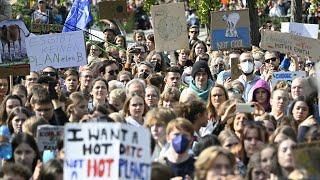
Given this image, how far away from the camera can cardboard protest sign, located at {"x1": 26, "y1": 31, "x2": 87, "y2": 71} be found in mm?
17328

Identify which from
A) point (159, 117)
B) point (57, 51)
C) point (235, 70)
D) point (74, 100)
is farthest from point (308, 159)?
point (57, 51)

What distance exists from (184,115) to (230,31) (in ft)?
23.4

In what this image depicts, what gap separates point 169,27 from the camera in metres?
19.4

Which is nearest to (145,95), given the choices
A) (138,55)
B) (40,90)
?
(40,90)

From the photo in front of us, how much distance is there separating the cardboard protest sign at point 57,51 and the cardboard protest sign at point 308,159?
8.94 meters

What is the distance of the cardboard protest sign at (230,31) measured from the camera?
19484mm

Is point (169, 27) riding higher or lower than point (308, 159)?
higher

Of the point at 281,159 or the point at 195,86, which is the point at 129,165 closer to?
the point at 281,159

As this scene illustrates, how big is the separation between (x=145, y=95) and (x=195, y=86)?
1.71 m

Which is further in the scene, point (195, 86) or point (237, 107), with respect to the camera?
point (195, 86)

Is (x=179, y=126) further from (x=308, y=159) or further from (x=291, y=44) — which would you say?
(x=291, y=44)

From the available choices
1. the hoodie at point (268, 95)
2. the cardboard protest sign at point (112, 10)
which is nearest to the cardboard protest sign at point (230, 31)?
the cardboard protest sign at point (112, 10)

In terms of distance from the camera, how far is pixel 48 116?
1270cm

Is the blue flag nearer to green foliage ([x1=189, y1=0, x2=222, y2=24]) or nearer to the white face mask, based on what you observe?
the white face mask
